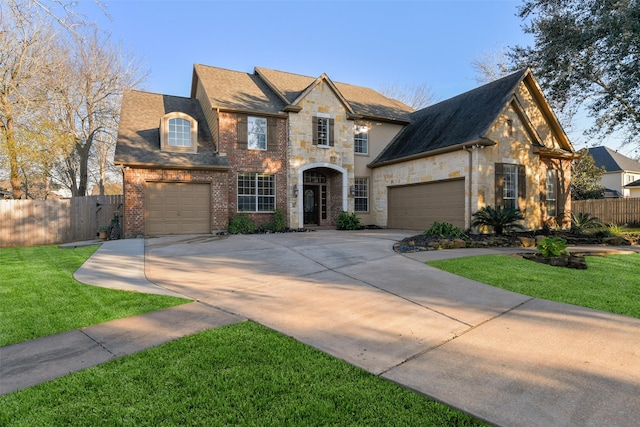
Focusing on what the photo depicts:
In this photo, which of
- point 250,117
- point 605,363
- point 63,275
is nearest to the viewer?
point 605,363

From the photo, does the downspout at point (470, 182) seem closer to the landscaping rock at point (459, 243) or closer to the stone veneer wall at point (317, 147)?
the landscaping rock at point (459, 243)

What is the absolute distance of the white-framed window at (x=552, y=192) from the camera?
16.2 metres

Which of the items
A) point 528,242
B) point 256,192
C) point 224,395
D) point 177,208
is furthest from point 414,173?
point 224,395

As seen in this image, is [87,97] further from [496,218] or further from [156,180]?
[496,218]

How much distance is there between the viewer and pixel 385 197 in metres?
17.8

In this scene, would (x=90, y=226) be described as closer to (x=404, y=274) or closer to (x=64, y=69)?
(x=64, y=69)

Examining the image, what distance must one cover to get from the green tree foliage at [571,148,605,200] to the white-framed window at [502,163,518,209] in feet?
42.2

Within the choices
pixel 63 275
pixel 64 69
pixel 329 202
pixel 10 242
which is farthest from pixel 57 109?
pixel 63 275

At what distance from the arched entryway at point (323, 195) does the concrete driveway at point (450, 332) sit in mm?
10178

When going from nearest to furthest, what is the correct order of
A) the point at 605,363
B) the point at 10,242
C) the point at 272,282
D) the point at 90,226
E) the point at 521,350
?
the point at 605,363 < the point at 521,350 < the point at 272,282 < the point at 10,242 < the point at 90,226

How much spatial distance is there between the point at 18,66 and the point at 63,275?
1557 centimetres

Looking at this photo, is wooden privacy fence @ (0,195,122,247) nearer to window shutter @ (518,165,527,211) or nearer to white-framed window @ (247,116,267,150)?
white-framed window @ (247,116,267,150)

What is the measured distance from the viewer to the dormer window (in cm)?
1444

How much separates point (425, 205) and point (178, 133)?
11.3 m
